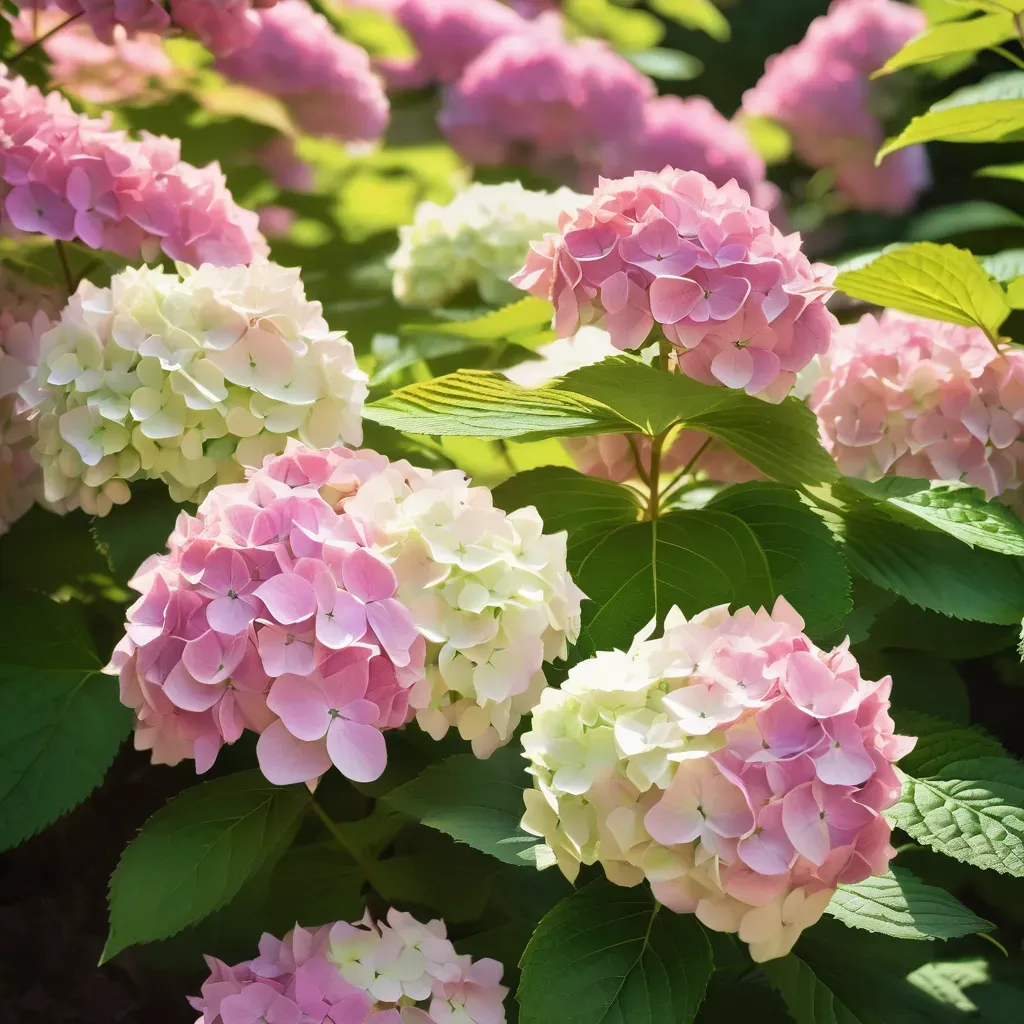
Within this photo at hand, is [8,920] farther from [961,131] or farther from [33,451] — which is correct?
[961,131]

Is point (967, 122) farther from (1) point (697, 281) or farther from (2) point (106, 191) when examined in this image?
(2) point (106, 191)

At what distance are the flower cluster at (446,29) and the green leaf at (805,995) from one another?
132 centimetres

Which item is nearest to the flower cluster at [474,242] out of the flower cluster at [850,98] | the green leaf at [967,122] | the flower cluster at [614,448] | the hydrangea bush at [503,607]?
the hydrangea bush at [503,607]

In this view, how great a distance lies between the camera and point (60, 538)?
931 mm

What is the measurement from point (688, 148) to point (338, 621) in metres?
1.17

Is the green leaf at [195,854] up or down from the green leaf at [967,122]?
down

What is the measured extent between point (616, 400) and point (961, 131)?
42 centimetres

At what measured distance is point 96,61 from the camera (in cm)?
125

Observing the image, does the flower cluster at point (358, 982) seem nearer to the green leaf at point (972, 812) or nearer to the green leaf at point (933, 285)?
the green leaf at point (972, 812)

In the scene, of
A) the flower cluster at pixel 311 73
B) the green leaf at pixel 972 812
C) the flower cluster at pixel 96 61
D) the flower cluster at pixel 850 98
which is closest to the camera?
the green leaf at pixel 972 812

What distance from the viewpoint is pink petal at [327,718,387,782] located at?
56cm

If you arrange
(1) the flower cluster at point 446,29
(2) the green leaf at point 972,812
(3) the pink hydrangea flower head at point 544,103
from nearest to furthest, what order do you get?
1. (2) the green leaf at point 972,812
2. (3) the pink hydrangea flower head at point 544,103
3. (1) the flower cluster at point 446,29

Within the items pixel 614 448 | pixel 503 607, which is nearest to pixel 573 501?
pixel 614 448

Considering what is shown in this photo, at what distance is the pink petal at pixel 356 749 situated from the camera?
0.56 m
